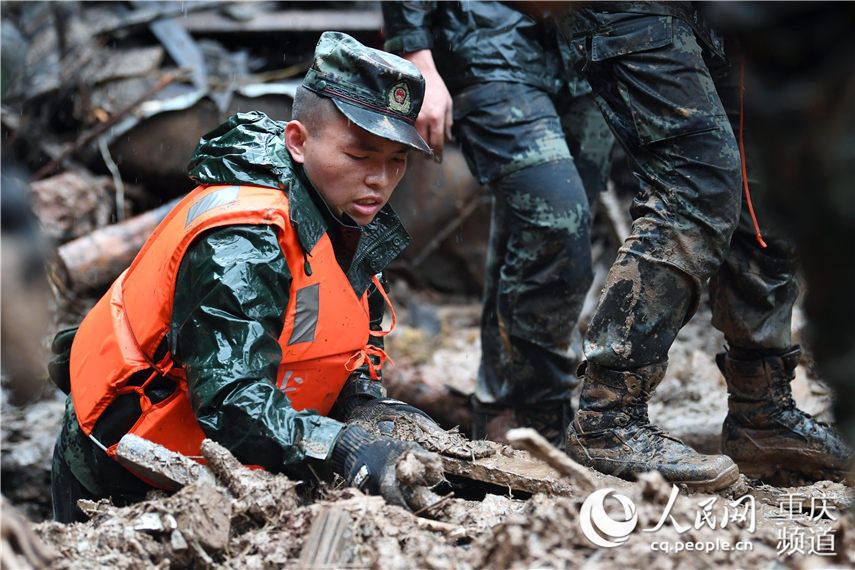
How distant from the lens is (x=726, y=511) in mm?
2035

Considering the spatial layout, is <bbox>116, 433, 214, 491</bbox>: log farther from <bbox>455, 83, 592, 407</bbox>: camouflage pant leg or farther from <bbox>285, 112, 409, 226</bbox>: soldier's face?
<bbox>455, 83, 592, 407</bbox>: camouflage pant leg

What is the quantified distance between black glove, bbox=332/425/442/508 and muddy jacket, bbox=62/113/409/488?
74 millimetres

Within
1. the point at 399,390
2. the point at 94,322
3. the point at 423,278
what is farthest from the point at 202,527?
the point at 423,278

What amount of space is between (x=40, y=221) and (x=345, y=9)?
123 inches

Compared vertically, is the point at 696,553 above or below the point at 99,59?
below

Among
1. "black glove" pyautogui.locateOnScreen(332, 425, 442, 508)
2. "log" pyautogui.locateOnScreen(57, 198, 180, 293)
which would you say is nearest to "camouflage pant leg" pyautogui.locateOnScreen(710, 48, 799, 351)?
"black glove" pyautogui.locateOnScreen(332, 425, 442, 508)

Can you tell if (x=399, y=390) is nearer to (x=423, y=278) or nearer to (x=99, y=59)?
(x=423, y=278)

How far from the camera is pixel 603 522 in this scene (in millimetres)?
1875

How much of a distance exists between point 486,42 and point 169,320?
1.83m

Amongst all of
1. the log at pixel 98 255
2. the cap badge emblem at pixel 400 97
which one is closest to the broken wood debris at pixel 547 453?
the cap badge emblem at pixel 400 97

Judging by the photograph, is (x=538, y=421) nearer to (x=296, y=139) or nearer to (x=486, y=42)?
(x=486, y=42)

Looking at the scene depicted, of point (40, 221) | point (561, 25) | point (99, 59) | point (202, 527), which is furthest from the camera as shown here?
point (99, 59)

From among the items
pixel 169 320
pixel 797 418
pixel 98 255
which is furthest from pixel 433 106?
pixel 98 255

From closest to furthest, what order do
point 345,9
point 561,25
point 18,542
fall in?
point 18,542 < point 561,25 < point 345,9
